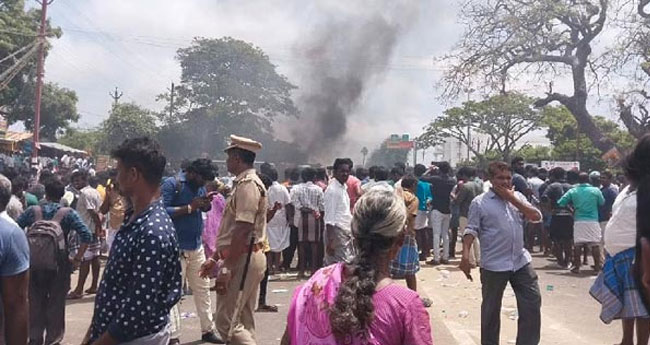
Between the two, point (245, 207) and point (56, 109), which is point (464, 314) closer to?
point (245, 207)

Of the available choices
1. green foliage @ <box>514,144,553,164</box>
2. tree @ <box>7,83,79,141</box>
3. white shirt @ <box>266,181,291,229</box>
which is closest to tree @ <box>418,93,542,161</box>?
green foliage @ <box>514,144,553,164</box>

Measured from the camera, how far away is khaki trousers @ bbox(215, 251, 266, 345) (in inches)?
205

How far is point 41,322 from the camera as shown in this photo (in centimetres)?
612

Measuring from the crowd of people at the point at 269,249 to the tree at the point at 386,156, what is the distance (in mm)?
70817

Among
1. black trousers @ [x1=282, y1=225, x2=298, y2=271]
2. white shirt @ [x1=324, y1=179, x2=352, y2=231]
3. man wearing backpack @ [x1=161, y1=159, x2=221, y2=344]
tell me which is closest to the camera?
man wearing backpack @ [x1=161, y1=159, x2=221, y2=344]

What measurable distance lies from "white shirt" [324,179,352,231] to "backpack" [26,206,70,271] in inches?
158

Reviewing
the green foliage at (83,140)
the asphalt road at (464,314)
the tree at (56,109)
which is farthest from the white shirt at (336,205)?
the green foliage at (83,140)

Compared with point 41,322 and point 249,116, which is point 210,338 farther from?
point 249,116

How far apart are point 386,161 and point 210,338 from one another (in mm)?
79263

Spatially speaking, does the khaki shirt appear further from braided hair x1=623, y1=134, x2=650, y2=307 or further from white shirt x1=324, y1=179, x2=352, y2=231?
white shirt x1=324, y1=179, x2=352, y2=231

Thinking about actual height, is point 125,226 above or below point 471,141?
below

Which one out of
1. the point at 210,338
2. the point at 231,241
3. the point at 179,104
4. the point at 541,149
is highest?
the point at 179,104

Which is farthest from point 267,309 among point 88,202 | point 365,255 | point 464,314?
point 365,255

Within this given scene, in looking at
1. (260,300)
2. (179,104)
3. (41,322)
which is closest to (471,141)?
(179,104)
